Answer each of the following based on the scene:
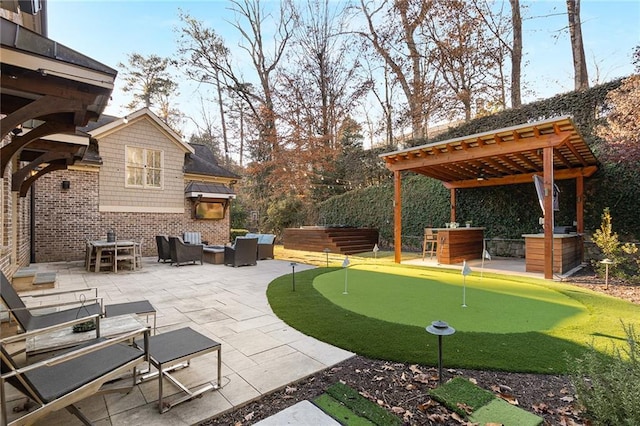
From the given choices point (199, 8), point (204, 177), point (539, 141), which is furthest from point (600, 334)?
point (199, 8)

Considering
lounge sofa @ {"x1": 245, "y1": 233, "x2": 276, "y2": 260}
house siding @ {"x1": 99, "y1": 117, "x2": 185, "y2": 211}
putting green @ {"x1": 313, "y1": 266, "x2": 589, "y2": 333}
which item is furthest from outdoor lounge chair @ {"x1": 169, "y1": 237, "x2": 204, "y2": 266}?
putting green @ {"x1": 313, "y1": 266, "x2": 589, "y2": 333}

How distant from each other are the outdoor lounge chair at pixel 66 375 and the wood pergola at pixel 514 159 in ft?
26.2

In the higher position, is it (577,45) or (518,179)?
(577,45)

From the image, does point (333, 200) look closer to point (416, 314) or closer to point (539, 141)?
point (539, 141)

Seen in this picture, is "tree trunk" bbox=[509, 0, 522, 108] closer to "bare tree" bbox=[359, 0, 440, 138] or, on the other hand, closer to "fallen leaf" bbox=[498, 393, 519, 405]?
"bare tree" bbox=[359, 0, 440, 138]

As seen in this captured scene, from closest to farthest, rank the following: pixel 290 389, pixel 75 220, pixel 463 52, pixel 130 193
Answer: pixel 290 389, pixel 75 220, pixel 130 193, pixel 463 52

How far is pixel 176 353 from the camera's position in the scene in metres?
2.34

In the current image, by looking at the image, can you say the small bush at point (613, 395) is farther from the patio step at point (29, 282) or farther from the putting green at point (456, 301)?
the patio step at point (29, 282)

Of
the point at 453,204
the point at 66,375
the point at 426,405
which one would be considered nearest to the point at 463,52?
the point at 453,204

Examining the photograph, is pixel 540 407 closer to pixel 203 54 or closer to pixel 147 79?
pixel 203 54

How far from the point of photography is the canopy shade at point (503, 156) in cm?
684

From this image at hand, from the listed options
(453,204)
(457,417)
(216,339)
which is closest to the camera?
(457,417)

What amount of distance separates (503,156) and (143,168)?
1210 cm

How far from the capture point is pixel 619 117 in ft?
25.7
